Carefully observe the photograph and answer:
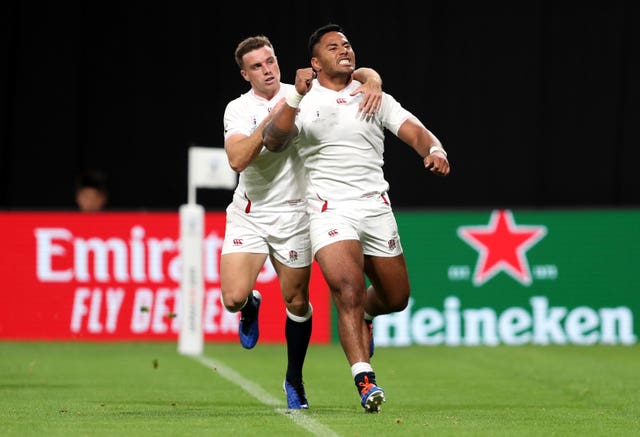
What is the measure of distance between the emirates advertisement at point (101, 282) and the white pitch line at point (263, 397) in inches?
65.5

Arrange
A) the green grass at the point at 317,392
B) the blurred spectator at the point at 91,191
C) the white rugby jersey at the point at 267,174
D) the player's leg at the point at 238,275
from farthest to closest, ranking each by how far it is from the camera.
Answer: the blurred spectator at the point at 91,191, the player's leg at the point at 238,275, the white rugby jersey at the point at 267,174, the green grass at the point at 317,392

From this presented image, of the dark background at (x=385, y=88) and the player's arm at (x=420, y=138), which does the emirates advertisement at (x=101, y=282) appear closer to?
the dark background at (x=385, y=88)

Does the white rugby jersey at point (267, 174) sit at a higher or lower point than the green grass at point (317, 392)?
higher

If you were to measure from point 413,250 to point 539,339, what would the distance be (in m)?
1.75

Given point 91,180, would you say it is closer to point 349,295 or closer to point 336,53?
point 336,53

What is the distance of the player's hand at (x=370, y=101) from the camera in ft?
28.8

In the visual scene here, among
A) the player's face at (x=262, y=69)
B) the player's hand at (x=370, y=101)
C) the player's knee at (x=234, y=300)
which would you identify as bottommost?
the player's knee at (x=234, y=300)

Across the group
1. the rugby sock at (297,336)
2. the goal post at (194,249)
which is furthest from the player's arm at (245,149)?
the goal post at (194,249)

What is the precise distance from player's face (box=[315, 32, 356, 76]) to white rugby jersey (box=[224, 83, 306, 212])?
1.81 ft

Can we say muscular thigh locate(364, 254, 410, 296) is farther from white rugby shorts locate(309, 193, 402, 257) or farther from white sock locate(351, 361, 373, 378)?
white sock locate(351, 361, 373, 378)

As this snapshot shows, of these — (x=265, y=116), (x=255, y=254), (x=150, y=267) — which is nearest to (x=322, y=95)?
(x=265, y=116)

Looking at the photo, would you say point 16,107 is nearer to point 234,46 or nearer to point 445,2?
point 234,46

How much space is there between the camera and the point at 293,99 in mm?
8414

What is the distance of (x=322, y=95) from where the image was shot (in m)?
8.92
